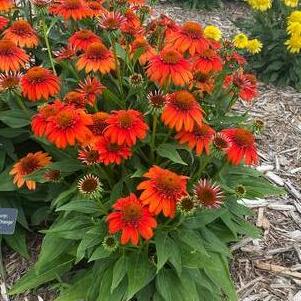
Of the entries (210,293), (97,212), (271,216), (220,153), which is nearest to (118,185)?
(97,212)

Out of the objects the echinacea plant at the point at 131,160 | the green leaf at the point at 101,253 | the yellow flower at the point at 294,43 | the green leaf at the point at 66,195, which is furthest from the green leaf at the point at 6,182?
the yellow flower at the point at 294,43

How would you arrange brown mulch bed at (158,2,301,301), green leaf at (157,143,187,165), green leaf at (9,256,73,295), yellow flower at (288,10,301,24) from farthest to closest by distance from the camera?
yellow flower at (288,10,301,24) → brown mulch bed at (158,2,301,301) → green leaf at (9,256,73,295) → green leaf at (157,143,187,165)

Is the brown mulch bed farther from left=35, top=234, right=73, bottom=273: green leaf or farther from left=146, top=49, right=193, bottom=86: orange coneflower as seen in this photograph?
left=146, top=49, right=193, bottom=86: orange coneflower

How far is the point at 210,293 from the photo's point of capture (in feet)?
8.52

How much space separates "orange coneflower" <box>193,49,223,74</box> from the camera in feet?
8.52

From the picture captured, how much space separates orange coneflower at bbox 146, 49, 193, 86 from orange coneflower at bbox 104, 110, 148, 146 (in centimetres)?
24

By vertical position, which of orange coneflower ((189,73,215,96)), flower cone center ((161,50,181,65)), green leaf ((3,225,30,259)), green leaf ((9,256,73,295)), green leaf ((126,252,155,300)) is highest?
flower cone center ((161,50,181,65))

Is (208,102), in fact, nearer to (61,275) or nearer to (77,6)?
(77,6)

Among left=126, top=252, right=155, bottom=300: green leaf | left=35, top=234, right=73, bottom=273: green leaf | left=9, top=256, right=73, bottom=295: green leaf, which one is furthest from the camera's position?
left=9, top=256, right=73, bottom=295: green leaf

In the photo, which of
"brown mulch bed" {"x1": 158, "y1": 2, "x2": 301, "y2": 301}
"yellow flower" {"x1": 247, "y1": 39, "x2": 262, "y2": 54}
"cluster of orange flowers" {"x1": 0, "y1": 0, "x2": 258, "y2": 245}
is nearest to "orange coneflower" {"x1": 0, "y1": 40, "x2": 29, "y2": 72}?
"cluster of orange flowers" {"x1": 0, "y1": 0, "x2": 258, "y2": 245}

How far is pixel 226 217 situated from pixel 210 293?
38cm

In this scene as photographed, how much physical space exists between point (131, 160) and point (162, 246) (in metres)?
0.48

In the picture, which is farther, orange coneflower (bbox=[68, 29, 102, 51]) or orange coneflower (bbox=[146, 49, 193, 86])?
orange coneflower (bbox=[68, 29, 102, 51])

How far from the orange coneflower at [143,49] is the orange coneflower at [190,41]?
0.17 metres
